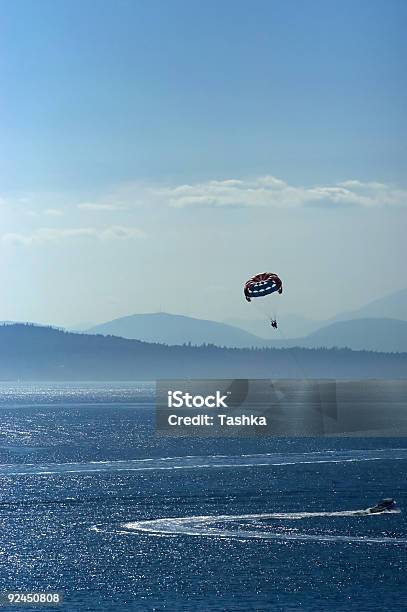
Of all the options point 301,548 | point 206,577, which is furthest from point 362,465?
point 206,577

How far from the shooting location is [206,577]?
66562 mm

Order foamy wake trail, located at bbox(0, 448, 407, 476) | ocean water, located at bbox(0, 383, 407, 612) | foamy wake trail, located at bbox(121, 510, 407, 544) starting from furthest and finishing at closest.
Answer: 1. foamy wake trail, located at bbox(0, 448, 407, 476)
2. foamy wake trail, located at bbox(121, 510, 407, 544)
3. ocean water, located at bbox(0, 383, 407, 612)

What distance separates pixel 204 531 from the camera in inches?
3123

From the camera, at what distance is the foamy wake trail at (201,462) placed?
118188mm

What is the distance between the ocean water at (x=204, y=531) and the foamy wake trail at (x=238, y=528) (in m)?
0.13

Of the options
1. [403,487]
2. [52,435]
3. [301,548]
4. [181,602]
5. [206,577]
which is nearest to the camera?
[181,602]

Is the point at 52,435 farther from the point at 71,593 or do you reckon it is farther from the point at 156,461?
the point at 71,593

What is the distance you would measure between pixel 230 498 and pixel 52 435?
76305 millimetres

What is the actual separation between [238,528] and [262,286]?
62.8 ft

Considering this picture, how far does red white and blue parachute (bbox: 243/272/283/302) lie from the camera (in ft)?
287

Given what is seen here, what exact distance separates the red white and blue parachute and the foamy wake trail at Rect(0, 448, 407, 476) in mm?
35403

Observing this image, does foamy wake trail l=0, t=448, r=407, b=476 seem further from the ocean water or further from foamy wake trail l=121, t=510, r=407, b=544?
foamy wake trail l=121, t=510, r=407, b=544

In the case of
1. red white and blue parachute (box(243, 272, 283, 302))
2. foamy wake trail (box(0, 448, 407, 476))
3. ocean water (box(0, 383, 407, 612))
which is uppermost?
red white and blue parachute (box(243, 272, 283, 302))

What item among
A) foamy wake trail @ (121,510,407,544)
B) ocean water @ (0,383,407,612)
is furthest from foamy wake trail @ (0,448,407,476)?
foamy wake trail @ (121,510,407,544)
